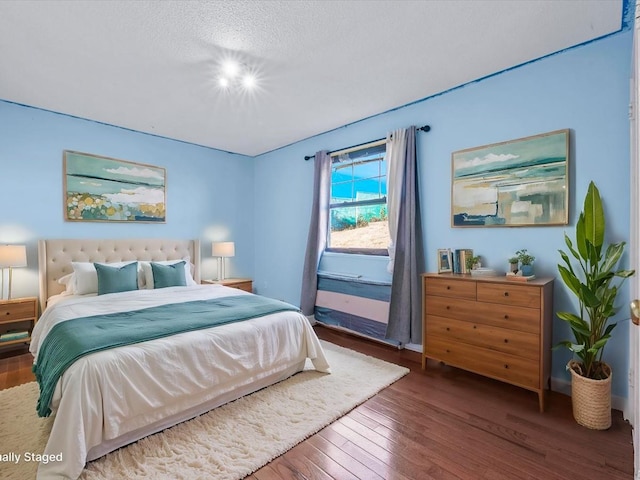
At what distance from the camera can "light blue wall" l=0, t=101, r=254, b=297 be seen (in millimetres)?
3363

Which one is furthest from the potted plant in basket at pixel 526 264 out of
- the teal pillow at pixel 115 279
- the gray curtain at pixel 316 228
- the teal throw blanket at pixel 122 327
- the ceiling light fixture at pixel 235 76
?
the teal pillow at pixel 115 279

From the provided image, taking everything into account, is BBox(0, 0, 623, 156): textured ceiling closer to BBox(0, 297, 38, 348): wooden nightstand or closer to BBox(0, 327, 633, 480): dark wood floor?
BBox(0, 297, 38, 348): wooden nightstand

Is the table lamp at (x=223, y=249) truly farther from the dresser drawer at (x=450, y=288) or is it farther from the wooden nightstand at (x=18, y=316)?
the dresser drawer at (x=450, y=288)

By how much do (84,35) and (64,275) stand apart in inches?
103

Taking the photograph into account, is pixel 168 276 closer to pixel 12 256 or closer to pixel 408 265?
pixel 12 256

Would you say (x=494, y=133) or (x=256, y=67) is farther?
(x=494, y=133)

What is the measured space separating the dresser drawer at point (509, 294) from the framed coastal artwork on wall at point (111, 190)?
13.5 feet

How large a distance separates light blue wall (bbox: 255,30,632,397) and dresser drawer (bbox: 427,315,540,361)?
0.44 m

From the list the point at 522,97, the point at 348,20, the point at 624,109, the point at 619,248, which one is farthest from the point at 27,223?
the point at 624,109

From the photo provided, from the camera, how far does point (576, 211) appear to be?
2428 mm

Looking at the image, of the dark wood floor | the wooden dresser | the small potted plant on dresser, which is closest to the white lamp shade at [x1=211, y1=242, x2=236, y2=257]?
the dark wood floor

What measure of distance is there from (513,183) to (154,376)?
3111 millimetres

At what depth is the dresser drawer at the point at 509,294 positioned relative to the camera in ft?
7.38

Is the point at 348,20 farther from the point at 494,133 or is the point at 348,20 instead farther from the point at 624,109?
the point at 624,109
